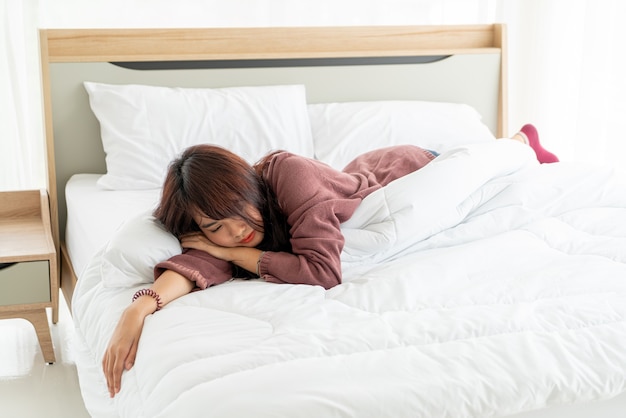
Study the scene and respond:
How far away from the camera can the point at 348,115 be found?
3.02 metres

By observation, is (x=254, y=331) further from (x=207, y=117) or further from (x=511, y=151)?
(x=207, y=117)

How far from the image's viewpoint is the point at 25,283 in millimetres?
2387

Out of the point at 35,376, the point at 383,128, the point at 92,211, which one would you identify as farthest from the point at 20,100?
the point at 383,128

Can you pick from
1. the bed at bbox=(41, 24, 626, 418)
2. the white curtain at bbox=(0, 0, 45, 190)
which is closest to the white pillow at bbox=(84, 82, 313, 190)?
the bed at bbox=(41, 24, 626, 418)

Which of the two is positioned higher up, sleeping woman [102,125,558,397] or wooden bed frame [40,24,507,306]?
wooden bed frame [40,24,507,306]

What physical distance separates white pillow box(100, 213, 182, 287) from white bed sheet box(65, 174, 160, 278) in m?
0.34

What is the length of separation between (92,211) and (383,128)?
112 cm

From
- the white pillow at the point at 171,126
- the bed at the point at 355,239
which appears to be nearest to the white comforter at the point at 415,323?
the bed at the point at 355,239

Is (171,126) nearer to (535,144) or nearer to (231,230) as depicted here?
(231,230)

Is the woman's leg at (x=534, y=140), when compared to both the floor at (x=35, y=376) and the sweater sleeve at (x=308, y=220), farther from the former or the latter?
the floor at (x=35, y=376)

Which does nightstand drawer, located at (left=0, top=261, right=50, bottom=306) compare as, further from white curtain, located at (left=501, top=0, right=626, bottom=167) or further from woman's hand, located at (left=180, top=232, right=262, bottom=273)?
white curtain, located at (left=501, top=0, right=626, bottom=167)

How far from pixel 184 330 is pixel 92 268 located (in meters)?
0.54

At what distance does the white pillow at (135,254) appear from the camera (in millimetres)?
1758

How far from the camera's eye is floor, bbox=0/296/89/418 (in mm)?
2223
